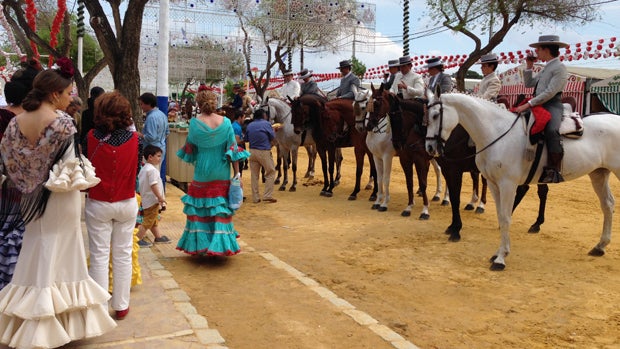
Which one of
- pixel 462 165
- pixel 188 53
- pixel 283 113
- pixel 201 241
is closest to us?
pixel 201 241

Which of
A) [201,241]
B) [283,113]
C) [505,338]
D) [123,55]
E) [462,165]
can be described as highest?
[123,55]

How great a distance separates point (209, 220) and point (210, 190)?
14.4 inches

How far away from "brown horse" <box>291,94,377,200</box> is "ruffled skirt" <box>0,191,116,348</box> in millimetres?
8544

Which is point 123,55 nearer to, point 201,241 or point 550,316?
point 201,241

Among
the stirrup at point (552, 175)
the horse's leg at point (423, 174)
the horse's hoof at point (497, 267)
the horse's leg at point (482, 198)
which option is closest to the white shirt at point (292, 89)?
the horse's leg at point (423, 174)

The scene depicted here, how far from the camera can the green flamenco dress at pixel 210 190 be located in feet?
21.4

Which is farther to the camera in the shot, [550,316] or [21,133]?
[550,316]

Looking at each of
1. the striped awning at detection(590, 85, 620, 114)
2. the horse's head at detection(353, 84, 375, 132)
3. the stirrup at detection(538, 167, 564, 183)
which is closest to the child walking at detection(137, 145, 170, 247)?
the stirrup at detection(538, 167, 564, 183)

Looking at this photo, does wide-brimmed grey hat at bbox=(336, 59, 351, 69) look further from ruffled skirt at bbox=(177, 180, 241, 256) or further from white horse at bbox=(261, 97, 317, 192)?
ruffled skirt at bbox=(177, 180, 241, 256)

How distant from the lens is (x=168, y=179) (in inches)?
548

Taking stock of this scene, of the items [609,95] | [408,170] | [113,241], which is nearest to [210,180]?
[113,241]

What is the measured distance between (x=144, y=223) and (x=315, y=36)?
71.0ft

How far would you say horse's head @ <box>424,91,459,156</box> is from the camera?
7.41 m

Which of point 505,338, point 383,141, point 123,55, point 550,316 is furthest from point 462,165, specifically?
point 123,55
